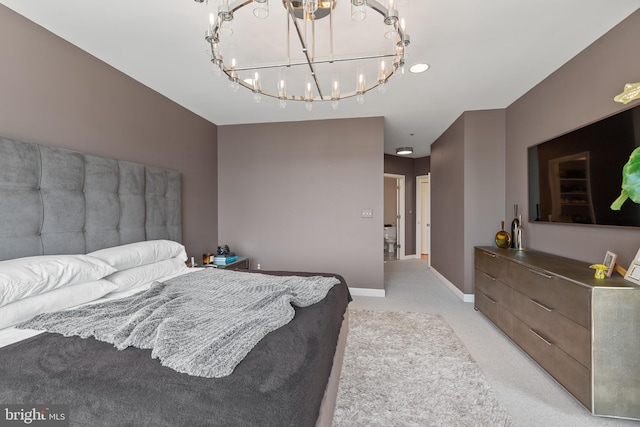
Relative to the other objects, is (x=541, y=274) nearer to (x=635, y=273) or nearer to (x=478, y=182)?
(x=635, y=273)

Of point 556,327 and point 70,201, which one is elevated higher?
point 70,201

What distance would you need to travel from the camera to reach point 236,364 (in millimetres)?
933

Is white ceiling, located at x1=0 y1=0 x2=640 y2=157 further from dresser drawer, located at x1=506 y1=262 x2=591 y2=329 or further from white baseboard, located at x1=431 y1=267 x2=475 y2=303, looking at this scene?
white baseboard, located at x1=431 y1=267 x2=475 y2=303

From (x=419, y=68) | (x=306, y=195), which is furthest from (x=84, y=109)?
(x=419, y=68)

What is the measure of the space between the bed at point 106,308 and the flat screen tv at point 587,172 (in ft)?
6.68

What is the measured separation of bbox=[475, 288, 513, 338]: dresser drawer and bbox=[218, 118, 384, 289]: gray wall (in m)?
1.22

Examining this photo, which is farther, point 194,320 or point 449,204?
point 449,204

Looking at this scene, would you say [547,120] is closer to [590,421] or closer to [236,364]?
[590,421]

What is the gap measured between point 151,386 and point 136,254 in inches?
61.4

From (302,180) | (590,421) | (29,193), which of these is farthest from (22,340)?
(302,180)

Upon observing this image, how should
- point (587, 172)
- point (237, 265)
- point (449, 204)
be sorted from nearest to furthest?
point (587, 172) → point (237, 265) → point (449, 204)

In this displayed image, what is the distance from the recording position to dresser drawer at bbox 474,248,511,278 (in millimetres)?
2697

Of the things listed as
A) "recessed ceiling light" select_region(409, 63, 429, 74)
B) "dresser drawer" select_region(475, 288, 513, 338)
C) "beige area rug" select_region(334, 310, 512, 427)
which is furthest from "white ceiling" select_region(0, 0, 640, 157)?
"beige area rug" select_region(334, 310, 512, 427)

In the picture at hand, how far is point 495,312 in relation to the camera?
2.82 metres
